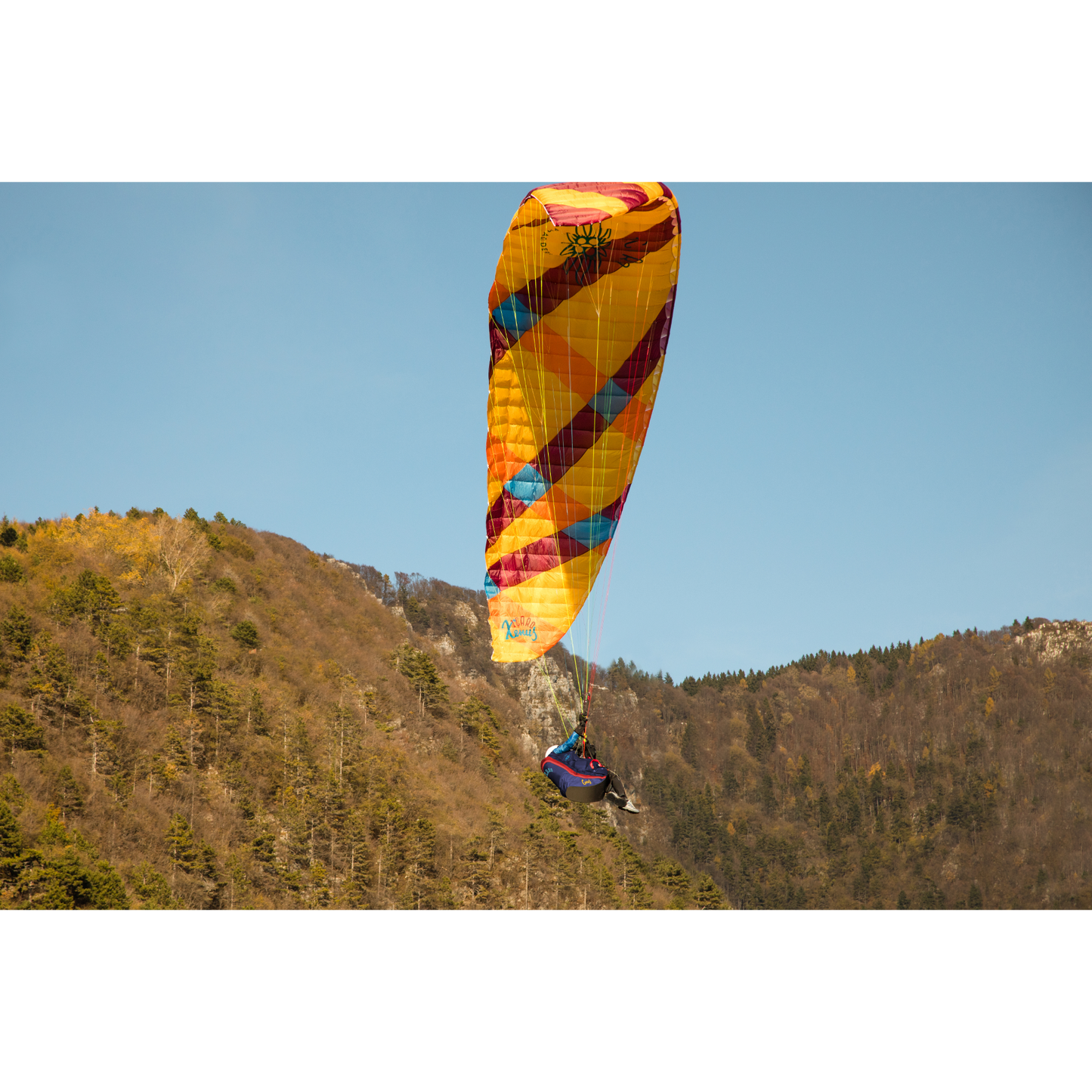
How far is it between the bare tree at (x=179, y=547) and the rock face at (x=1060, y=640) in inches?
4044

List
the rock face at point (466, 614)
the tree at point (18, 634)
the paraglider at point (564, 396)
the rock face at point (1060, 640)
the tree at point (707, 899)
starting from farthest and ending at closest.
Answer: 1. the rock face at point (1060, 640)
2. the rock face at point (466, 614)
3. the tree at point (707, 899)
4. the tree at point (18, 634)
5. the paraglider at point (564, 396)

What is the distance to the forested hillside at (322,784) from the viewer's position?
72.0 ft

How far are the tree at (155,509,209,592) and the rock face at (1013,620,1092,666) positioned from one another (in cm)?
10274

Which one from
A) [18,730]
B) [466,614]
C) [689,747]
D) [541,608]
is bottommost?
[18,730]

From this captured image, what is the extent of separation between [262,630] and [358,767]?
828 cm

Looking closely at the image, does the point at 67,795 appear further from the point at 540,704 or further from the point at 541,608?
the point at 540,704

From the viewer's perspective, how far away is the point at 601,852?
41.4 meters

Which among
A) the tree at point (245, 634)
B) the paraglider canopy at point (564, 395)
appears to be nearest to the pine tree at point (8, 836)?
the paraglider canopy at point (564, 395)

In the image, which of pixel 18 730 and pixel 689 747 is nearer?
pixel 18 730

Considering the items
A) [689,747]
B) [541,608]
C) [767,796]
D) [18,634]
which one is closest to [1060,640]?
[767,796]

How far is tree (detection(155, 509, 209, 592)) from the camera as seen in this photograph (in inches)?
1432

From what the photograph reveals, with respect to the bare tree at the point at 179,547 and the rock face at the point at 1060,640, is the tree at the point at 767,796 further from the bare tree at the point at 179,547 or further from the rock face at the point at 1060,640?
the bare tree at the point at 179,547

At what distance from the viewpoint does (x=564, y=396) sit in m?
11.8
